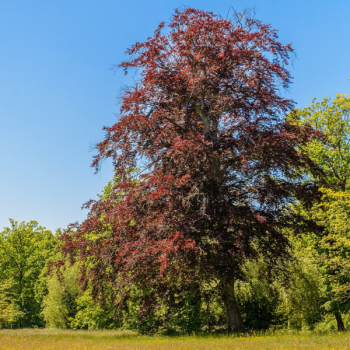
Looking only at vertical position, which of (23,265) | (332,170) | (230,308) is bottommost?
(230,308)

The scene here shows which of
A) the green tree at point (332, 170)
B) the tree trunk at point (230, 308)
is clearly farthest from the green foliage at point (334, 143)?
the tree trunk at point (230, 308)

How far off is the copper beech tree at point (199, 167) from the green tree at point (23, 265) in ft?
106

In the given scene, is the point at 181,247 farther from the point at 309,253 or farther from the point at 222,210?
the point at 309,253

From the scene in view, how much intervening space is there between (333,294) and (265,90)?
13.9 meters

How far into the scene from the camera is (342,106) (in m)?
22.6

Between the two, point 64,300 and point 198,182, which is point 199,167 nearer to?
point 198,182

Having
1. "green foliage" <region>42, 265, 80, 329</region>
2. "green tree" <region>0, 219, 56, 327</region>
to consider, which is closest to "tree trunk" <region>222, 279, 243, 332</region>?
"green foliage" <region>42, 265, 80, 329</region>

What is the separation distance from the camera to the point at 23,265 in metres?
44.8

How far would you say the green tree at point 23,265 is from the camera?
4322 centimetres

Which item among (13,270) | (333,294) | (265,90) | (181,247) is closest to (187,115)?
(265,90)

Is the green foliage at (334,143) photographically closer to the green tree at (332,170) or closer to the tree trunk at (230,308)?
the green tree at (332,170)

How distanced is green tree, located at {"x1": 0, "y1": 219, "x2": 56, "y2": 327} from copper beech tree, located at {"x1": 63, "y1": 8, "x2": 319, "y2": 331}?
32.4 meters

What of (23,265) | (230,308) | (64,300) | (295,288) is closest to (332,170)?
(295,288)

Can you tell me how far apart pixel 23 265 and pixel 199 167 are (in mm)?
40075
